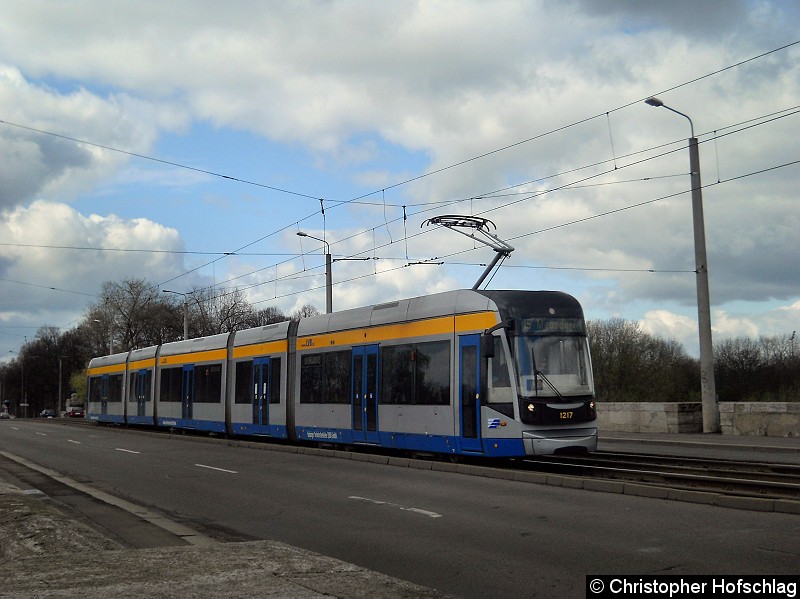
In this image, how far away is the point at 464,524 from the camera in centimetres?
1065

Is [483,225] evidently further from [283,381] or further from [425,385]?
[283,381]

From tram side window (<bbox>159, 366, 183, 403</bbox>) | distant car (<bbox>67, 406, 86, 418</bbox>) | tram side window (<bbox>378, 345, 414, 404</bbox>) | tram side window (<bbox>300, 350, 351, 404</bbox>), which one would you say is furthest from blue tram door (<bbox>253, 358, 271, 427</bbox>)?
distant car (<bbox>67, 406, 86, 418</bbox>)

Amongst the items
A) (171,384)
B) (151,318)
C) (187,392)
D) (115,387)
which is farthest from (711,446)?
(151,318)

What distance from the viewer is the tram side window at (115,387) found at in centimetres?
4225

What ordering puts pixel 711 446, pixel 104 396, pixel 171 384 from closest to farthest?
pixel 711 446
pixel 171 384
pixel 104 396

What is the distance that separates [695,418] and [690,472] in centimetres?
1354

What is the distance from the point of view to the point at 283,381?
999 inches

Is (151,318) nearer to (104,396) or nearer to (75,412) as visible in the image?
(75,412)

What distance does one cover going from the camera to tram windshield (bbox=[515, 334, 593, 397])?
16.5 metres

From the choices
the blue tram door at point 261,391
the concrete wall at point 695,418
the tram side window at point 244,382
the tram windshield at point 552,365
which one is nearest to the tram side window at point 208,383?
the tram side window at point 244,382

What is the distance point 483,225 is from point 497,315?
5338mm

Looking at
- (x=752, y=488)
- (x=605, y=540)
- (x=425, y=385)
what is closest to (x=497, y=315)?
(x=425, y=385)

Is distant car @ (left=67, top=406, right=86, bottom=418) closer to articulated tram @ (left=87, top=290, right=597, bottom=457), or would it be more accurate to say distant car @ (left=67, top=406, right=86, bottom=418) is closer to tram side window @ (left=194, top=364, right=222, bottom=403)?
tram side window @ (left=194, top=364, right=222, bottom=403)

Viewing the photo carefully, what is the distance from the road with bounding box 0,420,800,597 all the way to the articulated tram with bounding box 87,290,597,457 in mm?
1315
